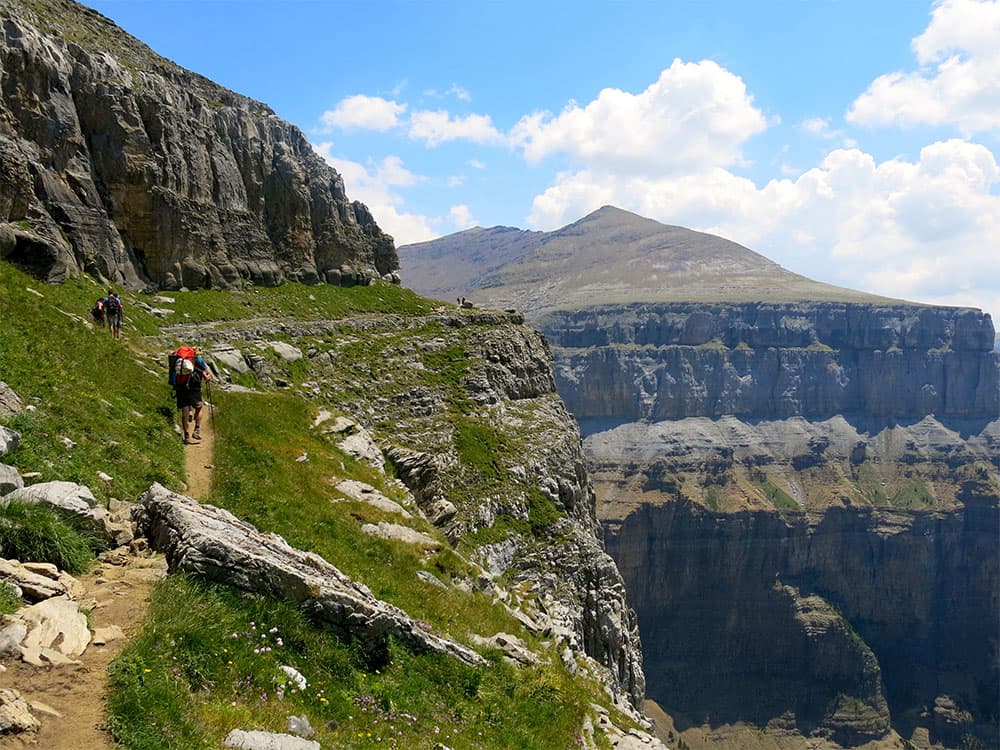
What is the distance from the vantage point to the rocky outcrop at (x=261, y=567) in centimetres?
1160

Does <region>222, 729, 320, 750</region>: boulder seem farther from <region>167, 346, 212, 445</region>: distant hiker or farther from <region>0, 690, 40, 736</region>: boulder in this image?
<region>167, 346, 212, 445</region>: distant hiker

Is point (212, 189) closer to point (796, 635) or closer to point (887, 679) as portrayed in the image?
point (796, 635)

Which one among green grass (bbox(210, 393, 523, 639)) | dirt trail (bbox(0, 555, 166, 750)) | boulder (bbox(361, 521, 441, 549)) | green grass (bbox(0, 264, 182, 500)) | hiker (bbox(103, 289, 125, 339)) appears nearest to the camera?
dirt trail (bbox(0, 555, 166, 750))

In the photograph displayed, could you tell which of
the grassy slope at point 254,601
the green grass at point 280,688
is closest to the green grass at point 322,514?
the grassy slope at point 254,601

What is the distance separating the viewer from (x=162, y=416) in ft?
80.5

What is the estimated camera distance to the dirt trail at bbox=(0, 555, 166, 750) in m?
7.59

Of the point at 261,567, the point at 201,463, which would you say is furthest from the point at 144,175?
the point at 261,567

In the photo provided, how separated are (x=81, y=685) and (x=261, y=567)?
360 cm

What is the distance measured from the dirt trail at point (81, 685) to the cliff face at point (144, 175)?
32415 millimetres

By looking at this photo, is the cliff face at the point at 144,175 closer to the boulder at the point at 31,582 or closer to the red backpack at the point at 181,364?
the red backpack at the point at 181,364

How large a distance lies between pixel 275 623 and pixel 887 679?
218142mm

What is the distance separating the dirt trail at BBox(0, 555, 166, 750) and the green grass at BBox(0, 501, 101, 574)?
3.05 ft

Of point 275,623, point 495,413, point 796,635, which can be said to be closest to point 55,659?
point 275,623

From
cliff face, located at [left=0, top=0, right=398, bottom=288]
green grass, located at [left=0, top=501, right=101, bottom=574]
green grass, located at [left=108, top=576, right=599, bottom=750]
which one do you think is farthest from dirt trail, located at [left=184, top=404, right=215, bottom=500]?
cliff face, located at [left=0, top=0, right=398, bottom=288]
